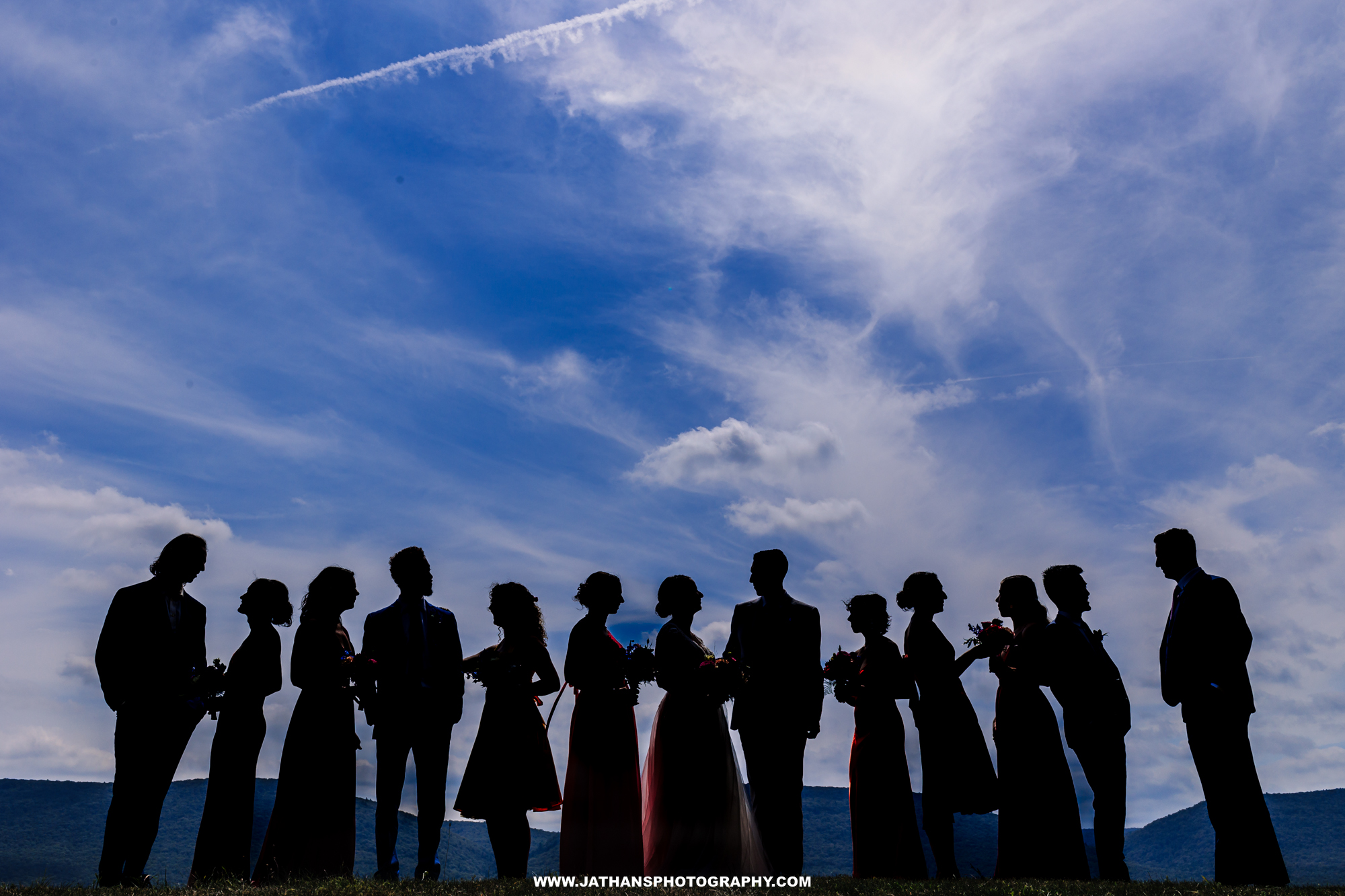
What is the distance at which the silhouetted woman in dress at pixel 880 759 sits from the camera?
10055 mm

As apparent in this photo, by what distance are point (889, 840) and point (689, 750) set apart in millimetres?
2716

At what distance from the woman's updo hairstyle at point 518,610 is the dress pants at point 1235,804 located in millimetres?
6748

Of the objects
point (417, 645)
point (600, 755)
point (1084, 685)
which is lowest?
point (600, 755)

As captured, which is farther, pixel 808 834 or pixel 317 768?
pixel 808 834

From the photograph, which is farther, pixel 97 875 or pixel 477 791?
pixel 477 791

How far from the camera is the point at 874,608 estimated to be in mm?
10570

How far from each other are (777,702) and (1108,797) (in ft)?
12.2

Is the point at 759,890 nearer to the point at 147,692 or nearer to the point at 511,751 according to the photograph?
the point at 511,751

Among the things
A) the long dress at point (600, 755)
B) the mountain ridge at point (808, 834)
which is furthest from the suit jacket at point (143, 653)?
the mountain ridge at point (808, 834)

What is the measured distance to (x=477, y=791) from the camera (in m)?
9.03

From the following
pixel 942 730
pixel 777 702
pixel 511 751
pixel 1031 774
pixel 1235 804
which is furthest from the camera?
pixel 942 730

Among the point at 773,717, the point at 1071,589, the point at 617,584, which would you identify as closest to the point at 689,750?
the point at 773,717

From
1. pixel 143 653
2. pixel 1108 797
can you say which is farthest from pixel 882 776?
pixel 143 653

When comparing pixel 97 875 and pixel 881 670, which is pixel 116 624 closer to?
pixel 97 875
